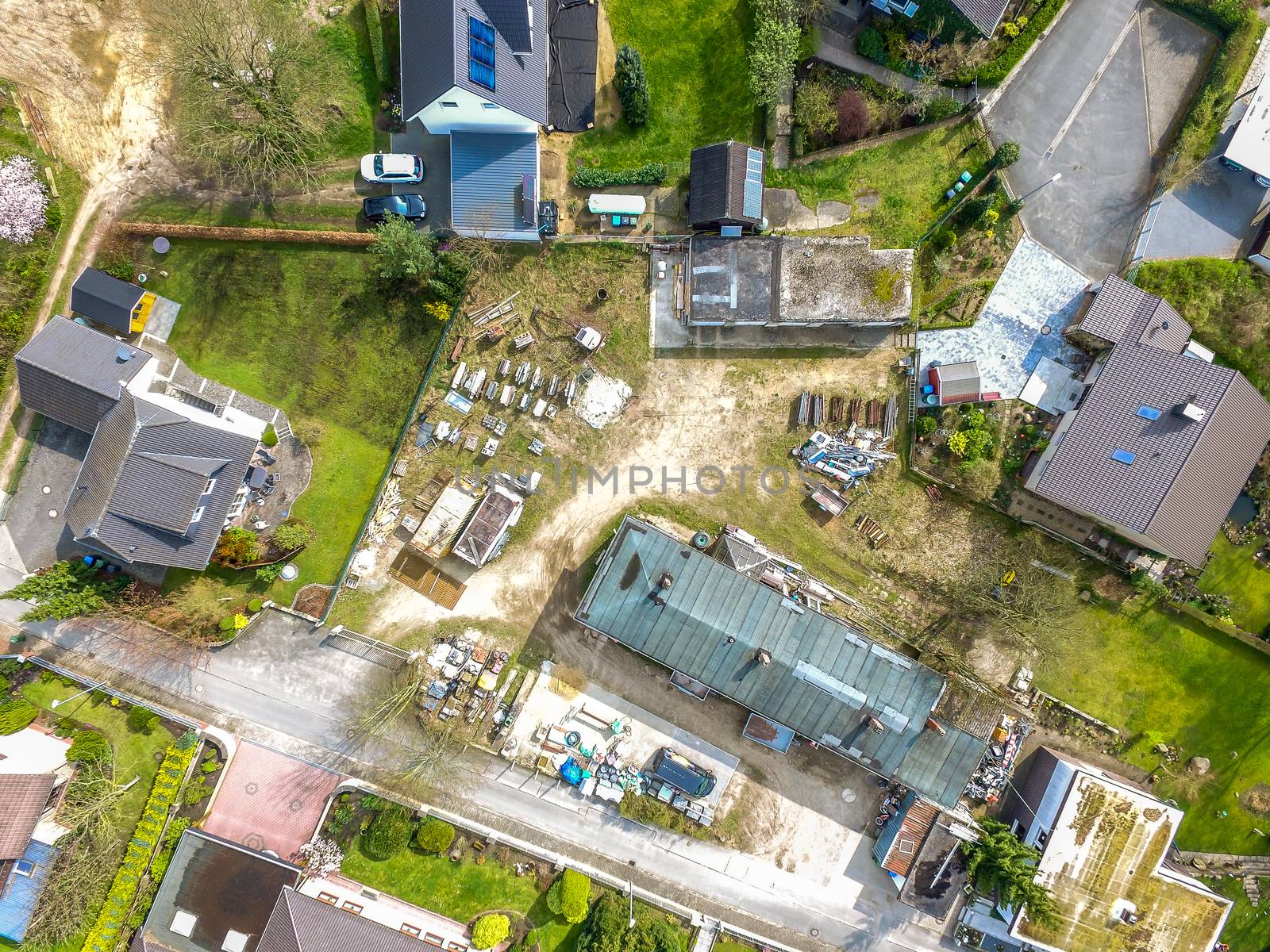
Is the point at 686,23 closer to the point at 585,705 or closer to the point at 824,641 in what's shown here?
the point at 824,641

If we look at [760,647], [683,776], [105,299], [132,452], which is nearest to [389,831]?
[683,776]

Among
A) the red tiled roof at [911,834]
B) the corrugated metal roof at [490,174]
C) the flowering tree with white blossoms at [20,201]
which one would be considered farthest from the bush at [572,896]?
the flowering tree with white blossoms at [20,201]

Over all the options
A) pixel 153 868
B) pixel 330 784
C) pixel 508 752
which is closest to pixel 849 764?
pixel 508 752

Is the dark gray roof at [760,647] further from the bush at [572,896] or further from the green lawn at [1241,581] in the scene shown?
the green lawn at [1241,581]

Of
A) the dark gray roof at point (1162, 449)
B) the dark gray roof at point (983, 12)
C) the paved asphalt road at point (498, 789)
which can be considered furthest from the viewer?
the paved asphalt road at point (498, 789)

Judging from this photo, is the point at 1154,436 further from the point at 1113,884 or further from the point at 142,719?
the point at 142,719

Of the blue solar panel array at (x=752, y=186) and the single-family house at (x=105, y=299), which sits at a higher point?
the blue solar panel array at (x=752, y=186)
